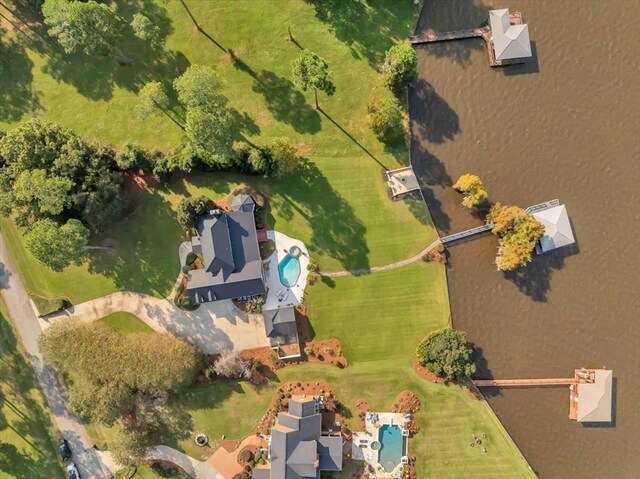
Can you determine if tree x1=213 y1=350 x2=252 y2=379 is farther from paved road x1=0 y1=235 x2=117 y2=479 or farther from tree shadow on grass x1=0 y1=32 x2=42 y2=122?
tree shadow on grass x1=0 y1=32 x2=42 y2=122

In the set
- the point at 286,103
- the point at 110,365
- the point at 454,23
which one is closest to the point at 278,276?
the point at 286,103

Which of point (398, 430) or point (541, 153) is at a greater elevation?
point (541, 153)

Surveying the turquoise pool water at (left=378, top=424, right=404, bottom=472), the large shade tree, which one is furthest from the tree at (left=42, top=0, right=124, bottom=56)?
the turquoise pool water at (left=378, top=424, right=404, bottom=472)

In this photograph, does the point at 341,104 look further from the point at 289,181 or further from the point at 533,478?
the point at 533,478

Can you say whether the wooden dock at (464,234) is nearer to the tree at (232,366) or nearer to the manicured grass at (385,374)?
the manicured grass at (385,374)

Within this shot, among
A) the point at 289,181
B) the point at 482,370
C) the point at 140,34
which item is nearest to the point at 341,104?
the point at 289,181

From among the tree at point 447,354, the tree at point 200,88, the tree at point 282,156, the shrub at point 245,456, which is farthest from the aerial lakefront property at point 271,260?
the tree at point 200,88

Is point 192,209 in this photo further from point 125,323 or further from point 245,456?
point 245,456

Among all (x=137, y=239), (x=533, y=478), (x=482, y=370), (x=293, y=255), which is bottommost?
(x=533, y=478)
